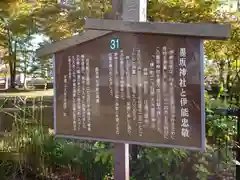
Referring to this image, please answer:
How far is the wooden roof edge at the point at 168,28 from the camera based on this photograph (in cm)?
215

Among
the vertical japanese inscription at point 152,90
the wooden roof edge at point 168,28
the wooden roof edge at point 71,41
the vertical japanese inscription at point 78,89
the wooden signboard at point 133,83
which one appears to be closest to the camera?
the wooden roof edge at point 168,28

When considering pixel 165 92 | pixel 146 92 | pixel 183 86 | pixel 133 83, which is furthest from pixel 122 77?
pixel 183 86

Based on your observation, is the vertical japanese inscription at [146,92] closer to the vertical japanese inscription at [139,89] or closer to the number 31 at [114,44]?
the vertical japanese inscription at [139,89]

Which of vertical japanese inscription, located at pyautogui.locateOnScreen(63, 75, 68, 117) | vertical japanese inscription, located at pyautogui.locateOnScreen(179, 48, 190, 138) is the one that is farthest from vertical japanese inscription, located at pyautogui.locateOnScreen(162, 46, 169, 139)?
vertical japanese inscription, located at pyautogui.locateOnScreen(63, 75, 68, 117)

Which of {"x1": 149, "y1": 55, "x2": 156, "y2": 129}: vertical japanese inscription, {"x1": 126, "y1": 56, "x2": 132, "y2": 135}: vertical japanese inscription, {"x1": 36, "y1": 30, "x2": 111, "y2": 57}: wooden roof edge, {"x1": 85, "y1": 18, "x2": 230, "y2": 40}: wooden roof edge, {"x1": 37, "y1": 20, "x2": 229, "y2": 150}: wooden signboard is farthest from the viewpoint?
{"x1": 36, "y1": 30, "x2": 111, "y2": 57}: wooden roof edge

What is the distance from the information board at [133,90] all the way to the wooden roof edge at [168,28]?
63 millimetres

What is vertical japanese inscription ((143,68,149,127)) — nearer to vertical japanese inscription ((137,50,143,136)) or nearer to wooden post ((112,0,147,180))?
vertical japanese inscription ((137,50,143,136))

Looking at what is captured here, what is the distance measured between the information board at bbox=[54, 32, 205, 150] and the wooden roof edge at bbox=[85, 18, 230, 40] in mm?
63

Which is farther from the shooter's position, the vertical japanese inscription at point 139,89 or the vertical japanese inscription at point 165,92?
the vertical japanese inscription at point 139,89

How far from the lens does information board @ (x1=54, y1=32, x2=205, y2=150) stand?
231cm

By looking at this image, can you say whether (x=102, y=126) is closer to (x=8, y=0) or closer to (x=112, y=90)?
(x=112, y=90)

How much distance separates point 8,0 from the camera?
457 cm

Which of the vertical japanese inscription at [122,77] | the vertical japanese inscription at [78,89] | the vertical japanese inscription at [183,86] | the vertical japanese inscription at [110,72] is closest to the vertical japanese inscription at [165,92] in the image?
the vertical japanese inscription at [183,86]

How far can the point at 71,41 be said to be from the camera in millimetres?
2781
